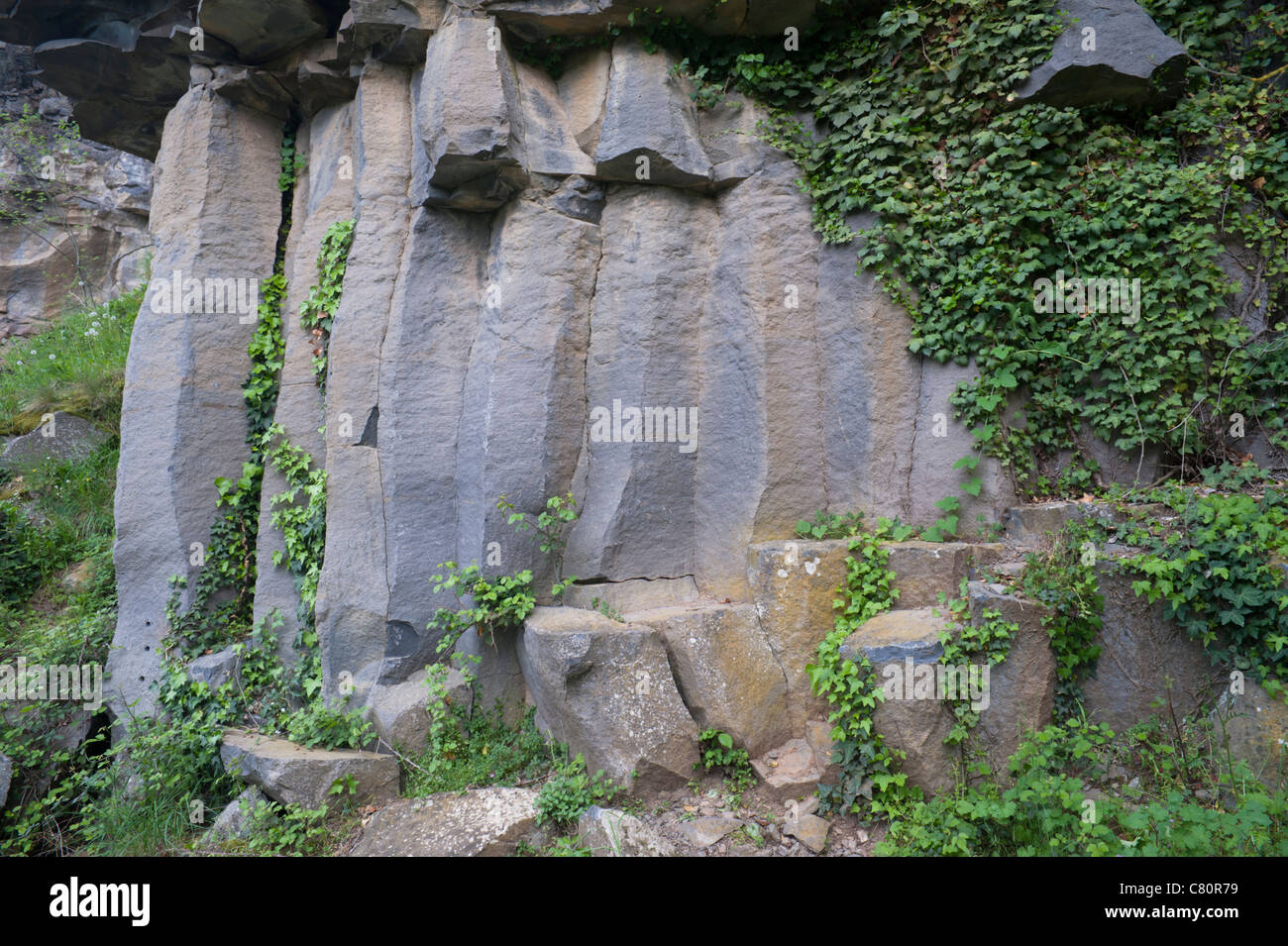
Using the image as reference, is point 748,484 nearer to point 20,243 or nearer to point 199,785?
point 199,785

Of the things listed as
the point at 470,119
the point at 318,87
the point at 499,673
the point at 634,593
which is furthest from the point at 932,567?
the point at 318,87

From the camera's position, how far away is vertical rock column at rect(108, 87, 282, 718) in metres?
6.61

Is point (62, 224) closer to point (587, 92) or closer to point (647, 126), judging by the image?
point (587, 92)

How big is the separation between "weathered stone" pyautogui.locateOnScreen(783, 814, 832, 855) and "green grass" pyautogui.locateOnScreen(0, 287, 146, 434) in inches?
358

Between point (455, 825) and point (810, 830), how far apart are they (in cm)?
223

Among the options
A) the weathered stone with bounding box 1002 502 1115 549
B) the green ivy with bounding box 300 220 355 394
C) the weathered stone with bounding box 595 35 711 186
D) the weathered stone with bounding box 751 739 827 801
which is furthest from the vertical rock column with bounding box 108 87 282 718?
the weathered stone with bounding box 1002 502 1115 549

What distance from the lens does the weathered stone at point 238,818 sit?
15.4 ft

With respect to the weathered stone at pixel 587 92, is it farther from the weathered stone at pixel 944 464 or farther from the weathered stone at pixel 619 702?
the weathered stone at pixel 619 702

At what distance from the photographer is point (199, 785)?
5461 mm

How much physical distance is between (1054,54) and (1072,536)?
3674 mm

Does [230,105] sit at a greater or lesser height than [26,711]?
greater

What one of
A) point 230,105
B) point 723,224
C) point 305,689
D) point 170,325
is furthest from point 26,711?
point 723,224

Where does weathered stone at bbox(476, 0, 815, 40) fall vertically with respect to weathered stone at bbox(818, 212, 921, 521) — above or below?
above

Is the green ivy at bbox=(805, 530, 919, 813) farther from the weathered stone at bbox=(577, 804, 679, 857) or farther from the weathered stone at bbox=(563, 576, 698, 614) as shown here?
the weathered stone at bbox=(563, 576, 698, 614)
